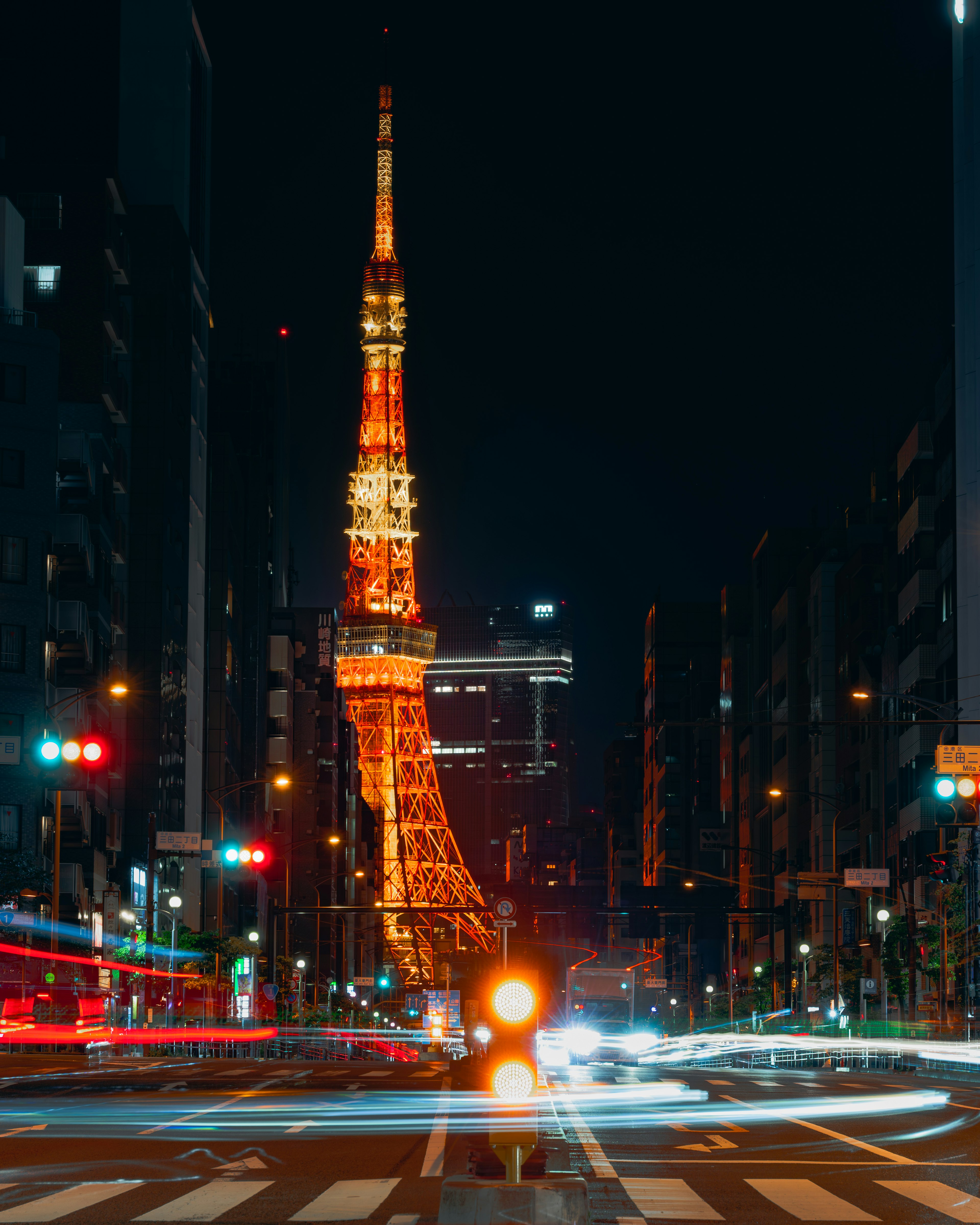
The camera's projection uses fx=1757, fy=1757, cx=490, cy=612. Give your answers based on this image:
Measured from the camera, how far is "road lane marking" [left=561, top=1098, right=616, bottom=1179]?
16828mm

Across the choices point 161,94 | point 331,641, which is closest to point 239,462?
point 331,641

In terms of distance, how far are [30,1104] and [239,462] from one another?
147349 mm

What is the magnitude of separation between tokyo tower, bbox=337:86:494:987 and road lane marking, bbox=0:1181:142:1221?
481 feet

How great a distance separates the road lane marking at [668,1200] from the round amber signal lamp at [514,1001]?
389cm

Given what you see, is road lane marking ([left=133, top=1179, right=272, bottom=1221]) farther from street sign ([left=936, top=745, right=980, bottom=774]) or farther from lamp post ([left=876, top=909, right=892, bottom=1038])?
lamp post ([left=876, top=909, right=892, bottom=1038])

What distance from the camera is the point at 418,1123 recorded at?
22.6m

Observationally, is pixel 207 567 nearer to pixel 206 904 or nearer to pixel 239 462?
pixel 206 904

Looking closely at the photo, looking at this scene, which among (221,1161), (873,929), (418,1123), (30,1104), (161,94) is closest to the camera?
(221,1161)

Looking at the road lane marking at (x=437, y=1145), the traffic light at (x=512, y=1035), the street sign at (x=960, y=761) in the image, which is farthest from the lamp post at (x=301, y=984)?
the traffic light at (x=512, y=1035)

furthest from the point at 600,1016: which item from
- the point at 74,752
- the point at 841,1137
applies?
the point at 841,1137

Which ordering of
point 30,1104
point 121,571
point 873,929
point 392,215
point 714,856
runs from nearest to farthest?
point 30,1104
point 873,929
point 121,571
point 392,215
point 714,856

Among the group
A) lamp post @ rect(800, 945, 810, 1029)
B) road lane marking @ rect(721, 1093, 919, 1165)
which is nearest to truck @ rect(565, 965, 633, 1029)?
road lane marking @ rect(721, 1093, 919, 1165)

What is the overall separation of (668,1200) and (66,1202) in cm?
495

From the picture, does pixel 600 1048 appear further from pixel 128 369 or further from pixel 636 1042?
pixel 128 369
